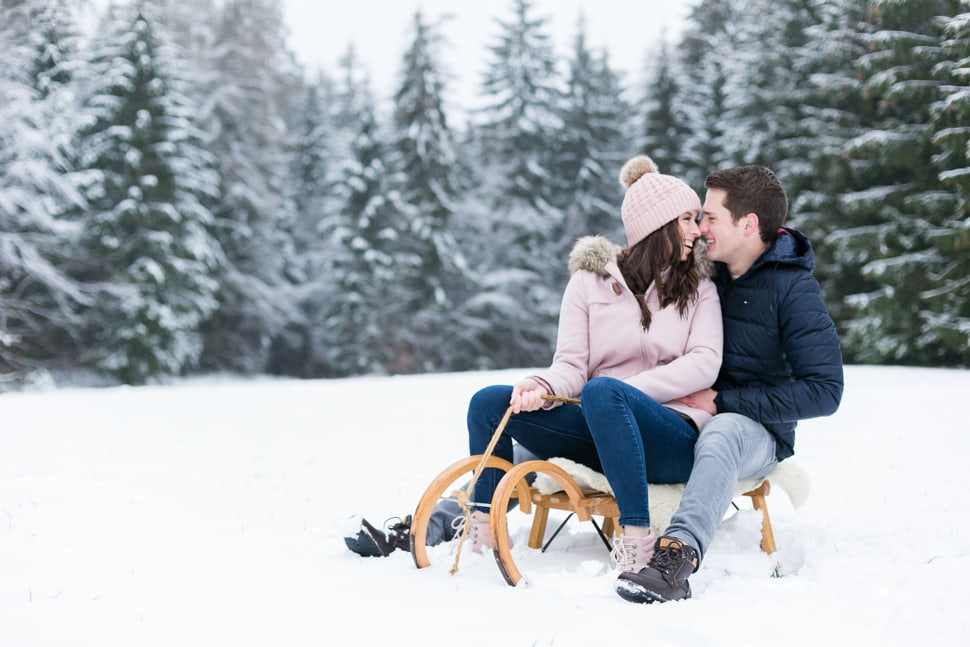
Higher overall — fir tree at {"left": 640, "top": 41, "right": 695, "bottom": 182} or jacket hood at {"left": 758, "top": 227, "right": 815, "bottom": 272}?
fir tree at {"left": 640, "top": 41, "right": 695, "bottom": 182}

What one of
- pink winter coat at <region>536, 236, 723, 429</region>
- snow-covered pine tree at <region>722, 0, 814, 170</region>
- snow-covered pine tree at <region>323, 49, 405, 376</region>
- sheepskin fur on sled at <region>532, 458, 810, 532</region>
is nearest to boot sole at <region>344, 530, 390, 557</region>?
sheepskin fur on sled at <region>532, 458, 810, 532</region>

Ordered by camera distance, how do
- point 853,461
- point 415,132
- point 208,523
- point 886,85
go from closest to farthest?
point 208,523
point 853,461
point 886,85
point 415,132

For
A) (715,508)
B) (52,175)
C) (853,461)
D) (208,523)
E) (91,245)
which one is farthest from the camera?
(91,245)

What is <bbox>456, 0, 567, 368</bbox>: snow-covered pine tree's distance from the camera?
23828 millimetres

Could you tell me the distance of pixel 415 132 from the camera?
23469mm

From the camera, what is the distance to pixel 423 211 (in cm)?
2356

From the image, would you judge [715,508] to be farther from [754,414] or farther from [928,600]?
[928,600]

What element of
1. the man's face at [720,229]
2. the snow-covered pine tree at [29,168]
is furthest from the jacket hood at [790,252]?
the snow-covered pine tree at [29,168]

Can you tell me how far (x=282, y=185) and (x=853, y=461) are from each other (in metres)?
25.5

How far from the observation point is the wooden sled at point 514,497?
2828mm

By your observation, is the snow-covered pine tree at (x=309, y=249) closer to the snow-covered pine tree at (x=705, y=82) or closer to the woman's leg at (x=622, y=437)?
the snow-covered pine tree at (x=705, y=82)

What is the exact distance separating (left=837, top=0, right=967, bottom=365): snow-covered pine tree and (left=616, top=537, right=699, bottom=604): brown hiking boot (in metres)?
11.7

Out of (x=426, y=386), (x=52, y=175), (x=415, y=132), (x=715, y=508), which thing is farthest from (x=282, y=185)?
(x=715, y=508)

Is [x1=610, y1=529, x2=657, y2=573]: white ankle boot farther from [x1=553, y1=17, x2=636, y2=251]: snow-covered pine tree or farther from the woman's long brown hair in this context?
[x1=553, y1=17, x2=636, y2=251]: snow-covered pine tree
